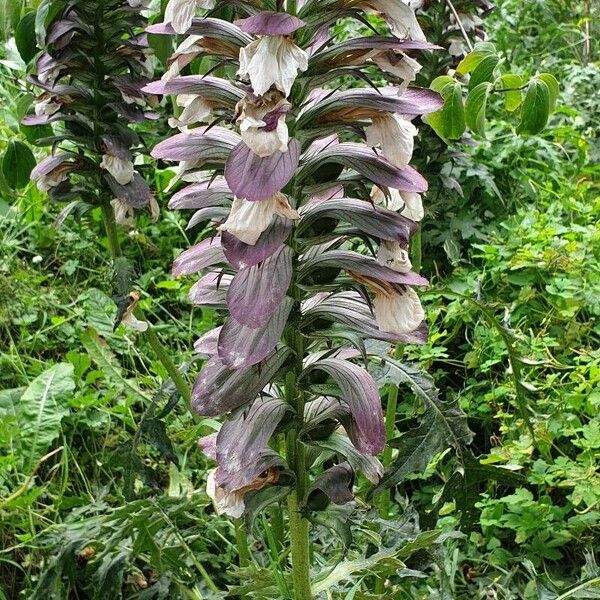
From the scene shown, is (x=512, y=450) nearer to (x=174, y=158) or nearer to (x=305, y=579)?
(x=305, y=579)

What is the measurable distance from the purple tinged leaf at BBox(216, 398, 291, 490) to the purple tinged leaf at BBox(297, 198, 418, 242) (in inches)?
14.9

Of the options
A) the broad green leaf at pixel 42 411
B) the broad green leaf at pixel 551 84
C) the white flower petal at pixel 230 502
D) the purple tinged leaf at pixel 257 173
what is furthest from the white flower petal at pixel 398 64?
the broad green leaf at pixel 42 411

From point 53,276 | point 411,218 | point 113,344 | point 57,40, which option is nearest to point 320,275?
point 411,218

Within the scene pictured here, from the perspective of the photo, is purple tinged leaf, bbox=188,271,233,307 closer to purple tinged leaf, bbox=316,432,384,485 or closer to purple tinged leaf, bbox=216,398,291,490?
purple tinged leaf, bbox=216,398,291,490

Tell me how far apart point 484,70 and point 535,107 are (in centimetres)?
15

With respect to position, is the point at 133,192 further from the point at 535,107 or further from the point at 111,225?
the point at 535,107

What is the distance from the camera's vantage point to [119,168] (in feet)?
8.10

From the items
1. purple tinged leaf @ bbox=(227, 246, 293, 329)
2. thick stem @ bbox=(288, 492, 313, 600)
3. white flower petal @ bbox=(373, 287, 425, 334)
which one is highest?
purple tinged leaf @ bbox=(227, 246, 293, 329)

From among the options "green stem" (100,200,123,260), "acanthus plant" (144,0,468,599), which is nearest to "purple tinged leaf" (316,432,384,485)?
"acanthus plant" (144,0,468,599)

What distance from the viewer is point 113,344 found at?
3854 mm

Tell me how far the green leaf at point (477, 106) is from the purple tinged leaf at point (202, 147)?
58 cm

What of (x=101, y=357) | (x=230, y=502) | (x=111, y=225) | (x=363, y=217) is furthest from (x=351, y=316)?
(x=101, y=357)

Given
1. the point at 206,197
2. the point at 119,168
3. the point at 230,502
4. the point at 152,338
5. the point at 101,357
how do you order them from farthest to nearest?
the point at 101,357 < the point at 152,338 < the point at 119,168 < the point at 230,502 < the point at 206,197

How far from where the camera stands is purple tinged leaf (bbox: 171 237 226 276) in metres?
1.57
